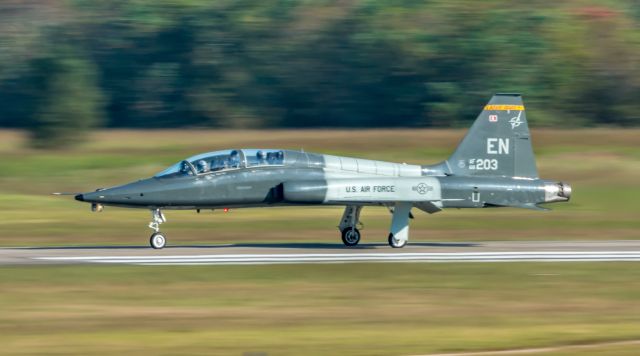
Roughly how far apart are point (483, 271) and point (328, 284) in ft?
11.3

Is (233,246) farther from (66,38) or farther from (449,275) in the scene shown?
(66,38)

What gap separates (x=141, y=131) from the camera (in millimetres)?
78000

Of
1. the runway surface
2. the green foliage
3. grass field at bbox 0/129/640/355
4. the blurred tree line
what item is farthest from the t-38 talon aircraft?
the blurred tree line

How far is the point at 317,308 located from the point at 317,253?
687 cm

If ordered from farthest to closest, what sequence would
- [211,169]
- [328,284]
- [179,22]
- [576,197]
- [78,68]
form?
[179,22] → [78,68] → [576,197] → [211,169] → [328,284]

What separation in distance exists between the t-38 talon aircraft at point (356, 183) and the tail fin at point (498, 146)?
0.08ft

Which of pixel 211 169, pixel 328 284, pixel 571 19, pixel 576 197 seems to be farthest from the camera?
pixel 571 19

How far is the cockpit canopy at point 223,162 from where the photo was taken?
23.9 m

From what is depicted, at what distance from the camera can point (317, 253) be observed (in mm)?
23906

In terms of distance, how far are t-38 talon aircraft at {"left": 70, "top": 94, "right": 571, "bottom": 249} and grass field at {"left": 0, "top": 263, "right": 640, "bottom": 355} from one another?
2.78m

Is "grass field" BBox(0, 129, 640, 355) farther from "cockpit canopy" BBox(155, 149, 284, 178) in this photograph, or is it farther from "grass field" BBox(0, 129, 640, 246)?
"cockpit canopy" BBox(155, 149, 284, 178)

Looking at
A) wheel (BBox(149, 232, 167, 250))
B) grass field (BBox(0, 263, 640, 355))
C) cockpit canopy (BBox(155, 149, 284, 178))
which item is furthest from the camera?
wheel (BBox(149, 232, 167, 250))

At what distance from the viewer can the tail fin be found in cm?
2545

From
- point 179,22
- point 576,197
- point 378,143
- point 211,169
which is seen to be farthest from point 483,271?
point 179,22
